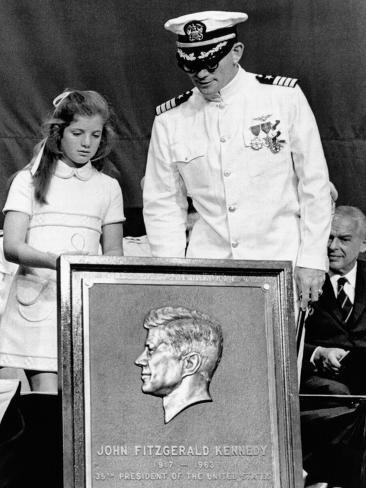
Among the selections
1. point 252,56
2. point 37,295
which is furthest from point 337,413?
point 252,56

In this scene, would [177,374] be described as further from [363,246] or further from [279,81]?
[363,246]

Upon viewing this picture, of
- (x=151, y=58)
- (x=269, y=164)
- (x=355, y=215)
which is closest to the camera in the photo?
(x=269, y=164)

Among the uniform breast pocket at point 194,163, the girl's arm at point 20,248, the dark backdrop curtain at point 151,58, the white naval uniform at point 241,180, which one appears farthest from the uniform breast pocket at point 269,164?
the dark backdrop curtain at point 151,58

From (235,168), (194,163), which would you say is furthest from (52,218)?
(235,168)

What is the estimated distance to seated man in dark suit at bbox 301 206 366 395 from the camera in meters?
5.32

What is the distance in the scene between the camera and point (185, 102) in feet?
15.8

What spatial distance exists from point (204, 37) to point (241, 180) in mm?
580

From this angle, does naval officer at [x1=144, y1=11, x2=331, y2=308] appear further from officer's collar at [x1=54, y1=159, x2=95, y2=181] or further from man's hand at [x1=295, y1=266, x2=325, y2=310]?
officer's collar at [x1=54, y1=159, x2=95, y2=181]

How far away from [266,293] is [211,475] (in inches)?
26.5

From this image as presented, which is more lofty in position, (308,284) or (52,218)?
(52,218)

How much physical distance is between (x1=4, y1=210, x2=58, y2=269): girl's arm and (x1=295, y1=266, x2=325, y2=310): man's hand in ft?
3.13

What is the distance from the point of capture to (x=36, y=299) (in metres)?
4.73

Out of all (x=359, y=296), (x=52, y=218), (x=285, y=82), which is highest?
(x=285, y=82)

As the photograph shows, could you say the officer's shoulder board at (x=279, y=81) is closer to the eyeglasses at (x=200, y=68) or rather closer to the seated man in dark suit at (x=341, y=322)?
the eyeglasses at (x=200, y=68)
